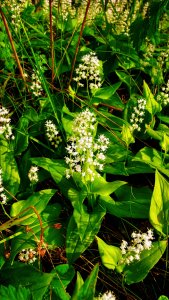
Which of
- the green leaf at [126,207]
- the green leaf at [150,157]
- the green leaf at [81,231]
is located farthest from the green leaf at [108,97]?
the green leaf at [81,231]

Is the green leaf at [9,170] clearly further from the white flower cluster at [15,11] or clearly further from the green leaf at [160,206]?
the white flower cluster at [15,11]

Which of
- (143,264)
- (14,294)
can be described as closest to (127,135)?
(143,264)

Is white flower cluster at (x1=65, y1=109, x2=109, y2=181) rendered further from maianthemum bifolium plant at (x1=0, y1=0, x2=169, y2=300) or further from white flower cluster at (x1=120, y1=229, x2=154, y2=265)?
white flower cluster at (x1=120, y1=229, x2=154, y2=265)

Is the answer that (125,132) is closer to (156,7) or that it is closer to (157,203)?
(157,203)

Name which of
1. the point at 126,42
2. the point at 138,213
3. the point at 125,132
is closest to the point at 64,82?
the point at 126,42

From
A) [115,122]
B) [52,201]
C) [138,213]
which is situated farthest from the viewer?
[115,122]

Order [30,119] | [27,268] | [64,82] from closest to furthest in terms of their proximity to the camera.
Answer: [27,268], [30,119], [64,82]
